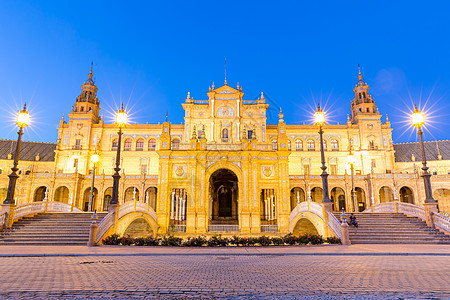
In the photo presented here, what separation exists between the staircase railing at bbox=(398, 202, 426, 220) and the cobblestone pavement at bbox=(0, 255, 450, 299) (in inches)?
445

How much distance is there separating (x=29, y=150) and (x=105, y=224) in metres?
52.9

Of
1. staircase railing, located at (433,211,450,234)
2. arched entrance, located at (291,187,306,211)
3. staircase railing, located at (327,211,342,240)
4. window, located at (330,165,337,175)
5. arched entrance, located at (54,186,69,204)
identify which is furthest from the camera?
A: window, located at (330,165,337,175)

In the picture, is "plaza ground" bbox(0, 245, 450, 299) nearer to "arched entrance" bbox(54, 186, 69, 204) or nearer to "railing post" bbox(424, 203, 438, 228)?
"railing post" bbox(424, 203, 438, 228)

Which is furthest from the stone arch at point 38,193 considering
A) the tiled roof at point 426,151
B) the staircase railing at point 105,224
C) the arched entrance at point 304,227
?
the tiled roof at point 426,151

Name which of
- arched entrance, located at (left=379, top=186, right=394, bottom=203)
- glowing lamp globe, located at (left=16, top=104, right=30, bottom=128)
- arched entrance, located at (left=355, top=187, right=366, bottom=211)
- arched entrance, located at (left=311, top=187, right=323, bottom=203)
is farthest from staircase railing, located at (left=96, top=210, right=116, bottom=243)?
arched entrance, located at (left=379, top=186, right=394, bottom=203)

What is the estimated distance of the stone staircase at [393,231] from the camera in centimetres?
1545

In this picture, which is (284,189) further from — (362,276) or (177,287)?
(177,287)

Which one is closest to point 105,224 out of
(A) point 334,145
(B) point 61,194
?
(B) point 61,194

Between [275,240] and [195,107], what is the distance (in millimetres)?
35932

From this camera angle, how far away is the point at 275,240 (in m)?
14.6

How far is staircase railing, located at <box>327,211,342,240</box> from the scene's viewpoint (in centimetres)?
1559

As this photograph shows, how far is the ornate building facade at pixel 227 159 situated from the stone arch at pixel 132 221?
5.36 m

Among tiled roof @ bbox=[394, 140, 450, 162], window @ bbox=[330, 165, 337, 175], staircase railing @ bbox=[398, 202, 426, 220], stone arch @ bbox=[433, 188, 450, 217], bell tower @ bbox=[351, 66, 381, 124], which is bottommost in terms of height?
staircase railing @ bbox=[398, 202, 426, 220]

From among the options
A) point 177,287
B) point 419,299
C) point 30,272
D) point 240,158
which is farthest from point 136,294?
point 240,158
